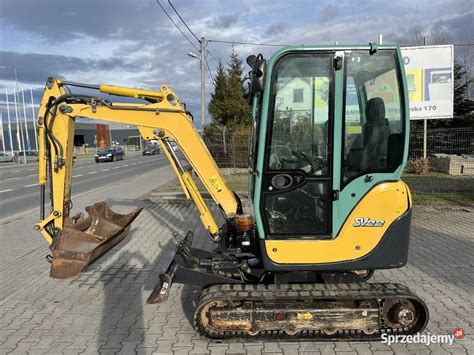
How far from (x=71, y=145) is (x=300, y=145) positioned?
2811 millimetres

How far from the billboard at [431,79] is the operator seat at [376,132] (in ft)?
44.8

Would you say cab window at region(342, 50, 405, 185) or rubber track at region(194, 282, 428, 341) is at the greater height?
cab window at region(342, 50, 405, 185)

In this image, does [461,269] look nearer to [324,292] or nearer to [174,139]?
[324,292]

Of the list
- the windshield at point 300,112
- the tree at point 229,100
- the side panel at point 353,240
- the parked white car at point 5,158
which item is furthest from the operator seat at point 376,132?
the parked white car at point 5,158

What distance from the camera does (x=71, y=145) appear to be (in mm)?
4906

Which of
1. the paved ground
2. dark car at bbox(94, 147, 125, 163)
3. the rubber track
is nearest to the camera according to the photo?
the rubber track

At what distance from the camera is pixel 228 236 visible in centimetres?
459

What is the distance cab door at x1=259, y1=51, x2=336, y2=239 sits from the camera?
3.67 m

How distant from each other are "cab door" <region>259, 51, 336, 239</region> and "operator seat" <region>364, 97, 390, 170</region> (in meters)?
0.34

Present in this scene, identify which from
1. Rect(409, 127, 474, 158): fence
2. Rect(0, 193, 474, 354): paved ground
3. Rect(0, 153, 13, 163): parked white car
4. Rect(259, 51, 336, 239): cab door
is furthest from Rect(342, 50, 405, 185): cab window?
Rect(0, 153, 13, 163): parked white car

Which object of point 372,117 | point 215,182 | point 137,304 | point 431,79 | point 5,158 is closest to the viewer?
point 372,117

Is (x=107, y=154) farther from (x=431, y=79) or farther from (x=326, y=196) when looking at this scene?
(x=326, y=196)

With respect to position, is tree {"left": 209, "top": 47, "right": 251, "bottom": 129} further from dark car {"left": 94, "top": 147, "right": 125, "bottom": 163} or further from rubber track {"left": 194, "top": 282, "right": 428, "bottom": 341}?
rubber track {"left": 194, "top": 282, "right": 428, "bottom": 341}

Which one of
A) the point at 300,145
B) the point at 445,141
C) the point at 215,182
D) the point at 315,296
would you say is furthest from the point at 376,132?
the point at 445,141
